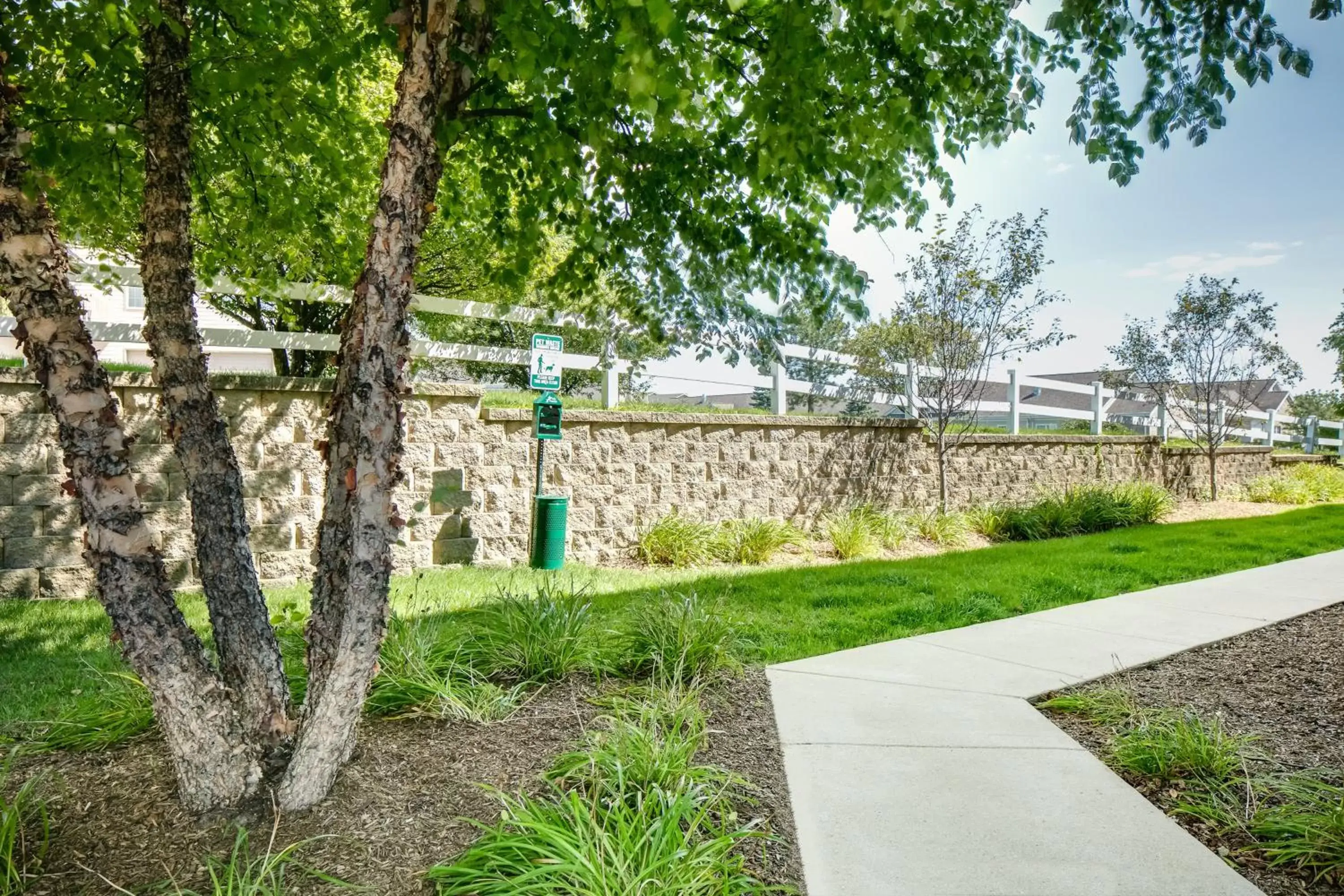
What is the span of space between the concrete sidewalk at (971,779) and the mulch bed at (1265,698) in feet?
0.35

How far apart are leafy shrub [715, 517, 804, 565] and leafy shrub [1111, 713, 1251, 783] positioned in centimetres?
516

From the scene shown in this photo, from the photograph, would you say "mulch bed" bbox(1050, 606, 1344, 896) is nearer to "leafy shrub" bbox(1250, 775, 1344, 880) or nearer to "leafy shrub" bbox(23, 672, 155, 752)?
"leafy shrub" bbox(1250, 775, 1344, 880)

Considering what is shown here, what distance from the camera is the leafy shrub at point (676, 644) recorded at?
3.64m

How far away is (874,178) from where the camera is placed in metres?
3.54

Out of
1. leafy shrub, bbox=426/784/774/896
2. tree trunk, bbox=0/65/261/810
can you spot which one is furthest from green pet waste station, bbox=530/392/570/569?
leafy shrub, bbox=426/784/774/896

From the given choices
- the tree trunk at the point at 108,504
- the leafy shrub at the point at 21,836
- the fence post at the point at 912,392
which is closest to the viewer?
the leafy shrub at the point at 21,836

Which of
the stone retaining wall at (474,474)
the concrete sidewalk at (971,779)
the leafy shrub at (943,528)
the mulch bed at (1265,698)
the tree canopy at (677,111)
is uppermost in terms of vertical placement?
the tree canopy at (677,111)

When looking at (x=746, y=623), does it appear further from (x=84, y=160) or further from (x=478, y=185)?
(x=84, y=160)

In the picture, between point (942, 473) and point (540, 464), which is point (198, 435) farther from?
point (942, 473)

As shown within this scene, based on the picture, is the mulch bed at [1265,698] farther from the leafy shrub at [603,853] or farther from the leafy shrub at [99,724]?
the leafy shrub at [99,724]

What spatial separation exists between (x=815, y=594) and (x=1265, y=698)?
9.45 feet

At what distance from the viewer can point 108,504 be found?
2.27 metres

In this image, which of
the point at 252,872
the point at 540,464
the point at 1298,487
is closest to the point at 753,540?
the point at 540,464

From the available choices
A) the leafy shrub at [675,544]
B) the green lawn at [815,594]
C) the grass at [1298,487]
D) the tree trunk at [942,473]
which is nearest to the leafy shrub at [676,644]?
the green lawn at [815,594]
